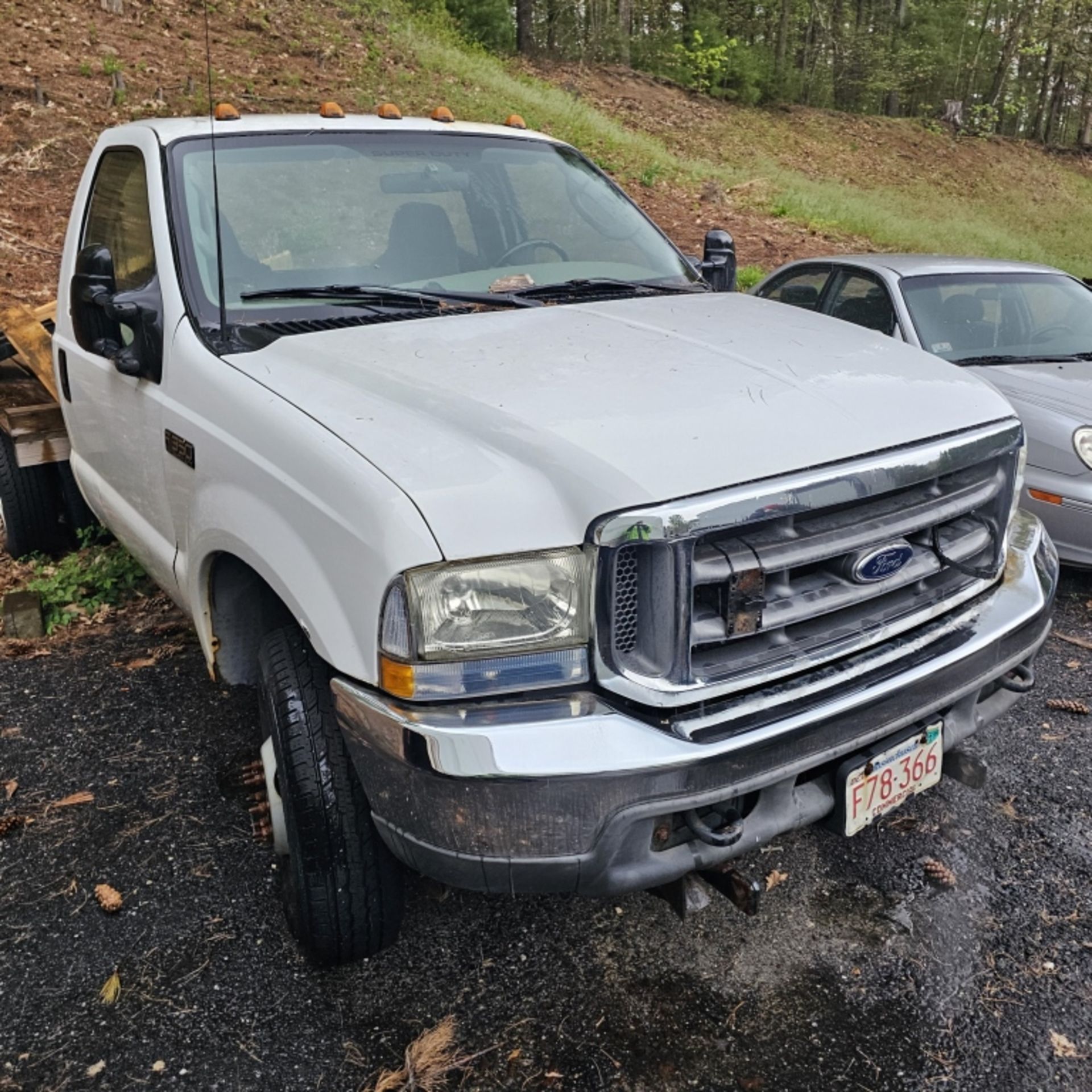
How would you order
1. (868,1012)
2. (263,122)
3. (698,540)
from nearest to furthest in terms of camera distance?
1. (698,540)
2. (868,1012)
3. (263,122)

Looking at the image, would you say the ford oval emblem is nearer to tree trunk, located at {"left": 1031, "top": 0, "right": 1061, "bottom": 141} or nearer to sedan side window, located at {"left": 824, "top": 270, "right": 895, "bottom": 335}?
sedan side window, located at {"left": 824, "top": 270, "right": 895, "bottom": 335}

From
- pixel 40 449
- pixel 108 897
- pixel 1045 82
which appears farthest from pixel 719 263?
pixel 1045 82

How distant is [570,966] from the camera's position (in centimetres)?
254

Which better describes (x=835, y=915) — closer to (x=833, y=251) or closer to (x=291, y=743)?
(x=291, y=743)

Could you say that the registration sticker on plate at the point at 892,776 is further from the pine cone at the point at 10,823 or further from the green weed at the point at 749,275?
the green weed at the point at 749,275

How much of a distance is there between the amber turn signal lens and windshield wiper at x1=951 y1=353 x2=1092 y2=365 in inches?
168

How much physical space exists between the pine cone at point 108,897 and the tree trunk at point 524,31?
85.7ft

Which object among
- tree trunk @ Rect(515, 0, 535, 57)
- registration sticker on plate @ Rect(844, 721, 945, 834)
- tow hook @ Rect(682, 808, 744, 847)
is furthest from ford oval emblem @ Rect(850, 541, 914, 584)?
tree trunk @ Rect(515, 0, 535, 57)

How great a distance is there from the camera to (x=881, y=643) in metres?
2.32

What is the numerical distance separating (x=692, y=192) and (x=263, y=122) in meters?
13.9

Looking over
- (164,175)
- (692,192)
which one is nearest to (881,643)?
(164,175)

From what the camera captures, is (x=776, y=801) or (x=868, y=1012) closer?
(x=776, y=801)

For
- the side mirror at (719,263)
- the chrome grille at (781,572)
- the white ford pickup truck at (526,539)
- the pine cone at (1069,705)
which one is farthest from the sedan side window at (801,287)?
→ the chrome grille at (781,572)

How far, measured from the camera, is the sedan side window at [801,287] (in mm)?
6133
